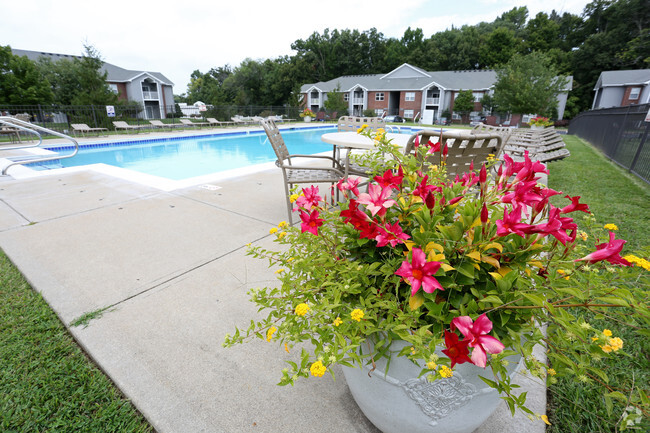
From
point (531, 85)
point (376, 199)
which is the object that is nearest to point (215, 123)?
point (531, 85)

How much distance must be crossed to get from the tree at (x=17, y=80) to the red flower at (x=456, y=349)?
24549 mm

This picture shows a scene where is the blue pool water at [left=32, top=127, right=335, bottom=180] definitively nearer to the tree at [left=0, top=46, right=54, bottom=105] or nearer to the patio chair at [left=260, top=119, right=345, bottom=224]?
the patio chair at [left=260, top=119, right=345, bottom=224]

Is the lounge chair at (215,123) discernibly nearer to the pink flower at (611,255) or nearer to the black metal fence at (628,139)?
the black metal fence at (628,139)

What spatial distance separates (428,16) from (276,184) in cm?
6448

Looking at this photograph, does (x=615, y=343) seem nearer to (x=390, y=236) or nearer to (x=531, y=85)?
(x=390, y=236)

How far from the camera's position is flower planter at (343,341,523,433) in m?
0.94

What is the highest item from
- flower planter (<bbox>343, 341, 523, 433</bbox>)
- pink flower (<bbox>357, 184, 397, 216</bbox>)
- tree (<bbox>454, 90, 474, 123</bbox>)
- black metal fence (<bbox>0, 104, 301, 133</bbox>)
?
tree (<bbox>454, 90, 474, 123</bbox>)

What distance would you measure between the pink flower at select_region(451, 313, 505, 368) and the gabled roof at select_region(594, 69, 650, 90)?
132 ft

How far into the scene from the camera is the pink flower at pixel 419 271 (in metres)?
0.71

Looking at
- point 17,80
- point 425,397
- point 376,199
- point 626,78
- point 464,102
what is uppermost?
point 626,78

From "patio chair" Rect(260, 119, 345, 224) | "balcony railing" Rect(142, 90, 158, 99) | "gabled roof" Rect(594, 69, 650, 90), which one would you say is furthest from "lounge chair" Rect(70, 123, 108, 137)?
"gabled roof" Rect(594, 69, 650, 90)

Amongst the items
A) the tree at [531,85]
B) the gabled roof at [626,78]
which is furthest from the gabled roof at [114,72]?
the gabled roof at [626,78]

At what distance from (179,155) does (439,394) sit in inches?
449

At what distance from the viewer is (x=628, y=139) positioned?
6867mm
